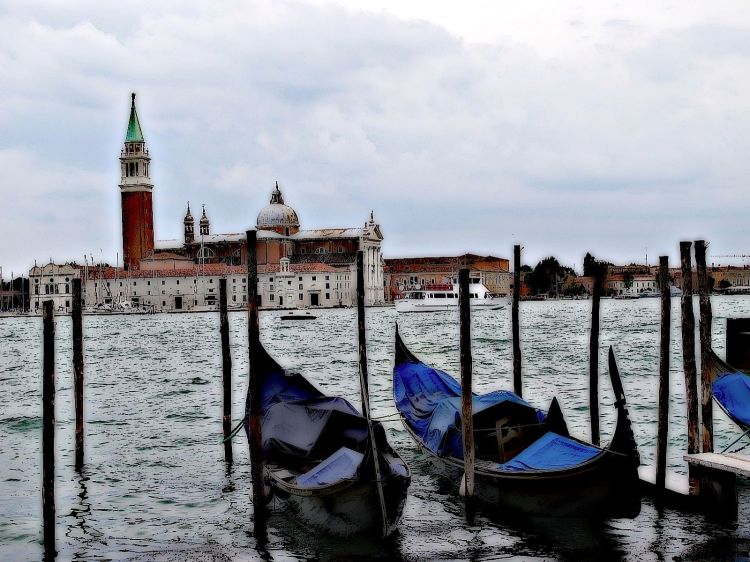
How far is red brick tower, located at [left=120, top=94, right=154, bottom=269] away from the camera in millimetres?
89000

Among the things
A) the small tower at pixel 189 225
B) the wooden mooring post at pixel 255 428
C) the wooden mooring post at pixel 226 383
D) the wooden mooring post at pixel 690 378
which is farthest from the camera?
the small tower at pixel 189 225

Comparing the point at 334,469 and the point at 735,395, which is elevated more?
the point at 735,395

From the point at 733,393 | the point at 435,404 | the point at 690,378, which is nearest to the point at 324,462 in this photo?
the point at 435,404

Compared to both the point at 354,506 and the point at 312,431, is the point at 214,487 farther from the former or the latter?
the point at 354,506

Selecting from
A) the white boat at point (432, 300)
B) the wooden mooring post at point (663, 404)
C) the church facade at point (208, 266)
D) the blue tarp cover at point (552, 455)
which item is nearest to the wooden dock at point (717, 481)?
the wooden mooring post at point (663, 404)

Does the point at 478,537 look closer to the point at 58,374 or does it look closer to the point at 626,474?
the point at 626,474

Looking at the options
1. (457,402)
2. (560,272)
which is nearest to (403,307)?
(560,272)

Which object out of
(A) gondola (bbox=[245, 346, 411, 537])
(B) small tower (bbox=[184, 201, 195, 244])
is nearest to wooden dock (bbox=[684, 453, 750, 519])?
Answer: (A) gondola (bbox=[245, 346, 411, 537])

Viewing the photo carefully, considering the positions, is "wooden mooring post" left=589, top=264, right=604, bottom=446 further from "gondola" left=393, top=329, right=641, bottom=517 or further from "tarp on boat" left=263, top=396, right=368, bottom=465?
"tarp on boat" left=263, top=396, right=368, bottom=465

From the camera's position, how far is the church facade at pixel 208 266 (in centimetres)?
8731

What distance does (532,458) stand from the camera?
26.8ft

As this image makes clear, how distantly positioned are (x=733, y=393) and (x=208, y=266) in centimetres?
8198

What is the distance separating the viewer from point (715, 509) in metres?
8.12

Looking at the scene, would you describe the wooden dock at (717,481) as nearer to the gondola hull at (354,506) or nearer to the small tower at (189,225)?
the gondola hull at (354,506)
